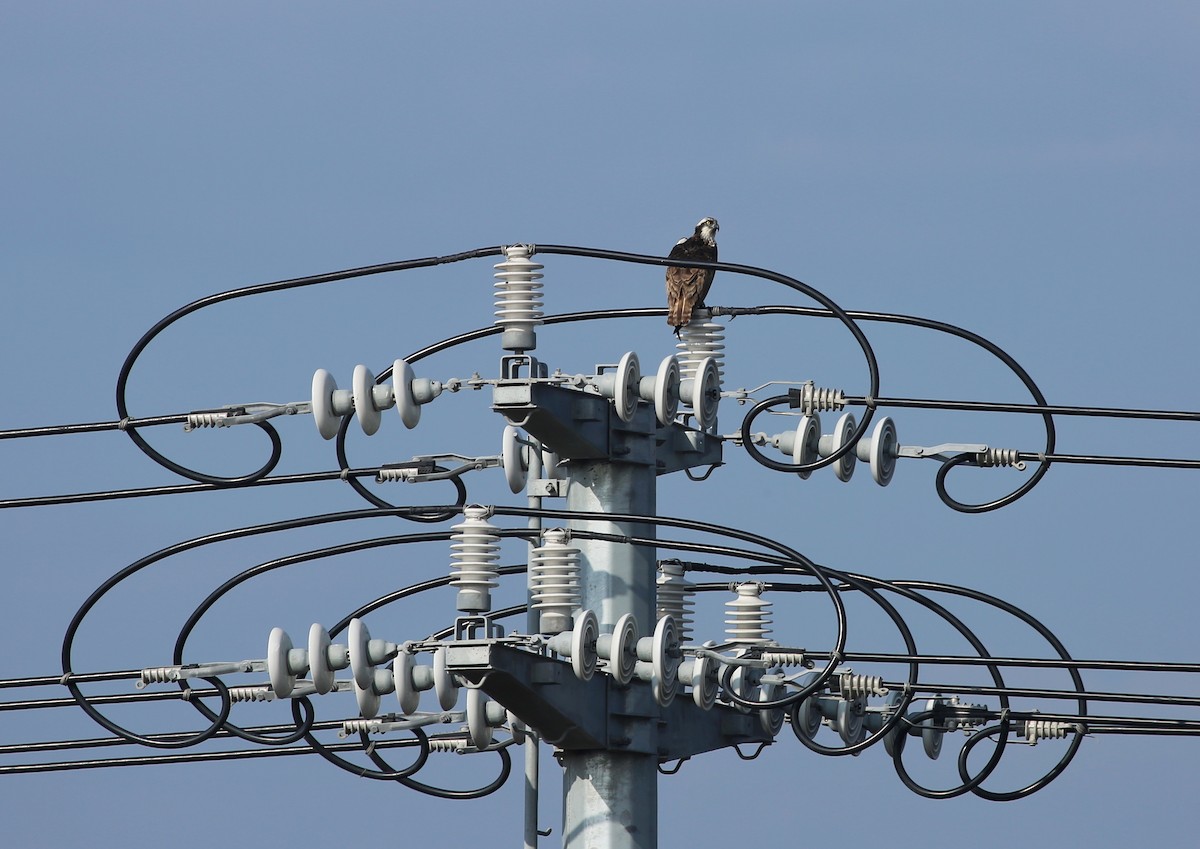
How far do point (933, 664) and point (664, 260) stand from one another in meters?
3.44

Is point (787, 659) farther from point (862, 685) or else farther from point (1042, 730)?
point (1042, 730)

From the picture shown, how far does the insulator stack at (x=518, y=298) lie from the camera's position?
16.9m

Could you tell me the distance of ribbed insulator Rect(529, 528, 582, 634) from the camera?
1667 cm

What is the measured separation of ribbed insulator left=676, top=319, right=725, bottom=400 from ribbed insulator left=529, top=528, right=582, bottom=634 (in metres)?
2.42

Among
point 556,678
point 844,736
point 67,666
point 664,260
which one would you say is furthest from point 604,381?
point 67,666

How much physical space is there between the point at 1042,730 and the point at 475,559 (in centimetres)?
534

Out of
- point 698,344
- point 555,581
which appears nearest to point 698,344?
point 698,344

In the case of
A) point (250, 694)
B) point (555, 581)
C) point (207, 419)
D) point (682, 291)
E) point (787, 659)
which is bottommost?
point (250, 694)

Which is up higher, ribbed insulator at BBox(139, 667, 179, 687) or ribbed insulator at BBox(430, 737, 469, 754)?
ribbed insulator at BBox(139, 667, 179, 687)

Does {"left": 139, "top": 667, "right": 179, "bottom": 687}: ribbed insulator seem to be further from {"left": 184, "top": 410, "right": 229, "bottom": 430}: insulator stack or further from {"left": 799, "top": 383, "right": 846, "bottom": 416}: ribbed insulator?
{"left": 799, "top": 383, "right": 846, "bottom": 416}: ribbed insulator

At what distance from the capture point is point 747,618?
18844 mm

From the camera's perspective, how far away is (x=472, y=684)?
15602mm

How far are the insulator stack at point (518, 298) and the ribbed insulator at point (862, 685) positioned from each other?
3.81 metres

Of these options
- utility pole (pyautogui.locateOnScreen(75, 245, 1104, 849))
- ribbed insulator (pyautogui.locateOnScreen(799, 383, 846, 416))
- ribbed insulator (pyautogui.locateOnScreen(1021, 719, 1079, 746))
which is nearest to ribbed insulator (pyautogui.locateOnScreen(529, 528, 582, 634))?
utility pole (pyautogui.locateOnScreen(75, 245, 1104, 849))
